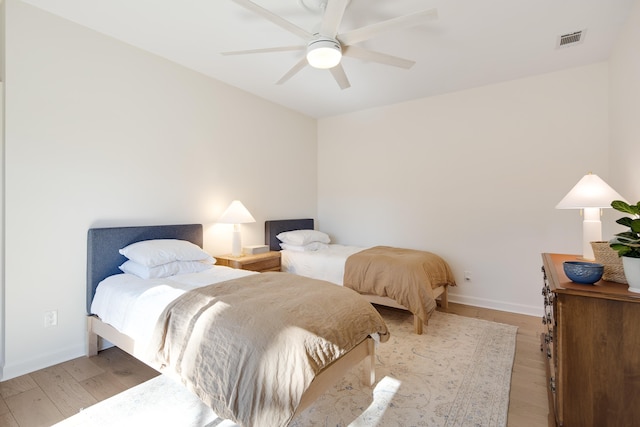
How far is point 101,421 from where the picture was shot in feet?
5.75

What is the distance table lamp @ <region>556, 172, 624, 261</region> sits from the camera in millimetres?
1795

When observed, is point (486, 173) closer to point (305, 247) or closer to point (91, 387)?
point (305, 247)

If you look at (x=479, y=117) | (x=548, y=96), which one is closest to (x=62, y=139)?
(x=479, y=117)

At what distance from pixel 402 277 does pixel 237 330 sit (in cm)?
196

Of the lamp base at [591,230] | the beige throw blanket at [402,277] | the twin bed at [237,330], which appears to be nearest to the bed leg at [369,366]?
the twin bed at [237,330]

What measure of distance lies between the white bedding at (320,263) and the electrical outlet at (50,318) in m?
2.30

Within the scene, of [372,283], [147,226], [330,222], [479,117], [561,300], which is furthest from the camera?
[330,222]

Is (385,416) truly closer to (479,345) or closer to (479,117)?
(479,345)

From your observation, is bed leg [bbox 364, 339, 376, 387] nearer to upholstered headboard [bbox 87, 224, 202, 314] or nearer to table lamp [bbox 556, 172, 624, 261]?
table lamp [bbox 556, 172, 624, 261]

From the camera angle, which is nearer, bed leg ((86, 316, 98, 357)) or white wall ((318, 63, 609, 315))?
bed leg ((86, 316, 98, 357))

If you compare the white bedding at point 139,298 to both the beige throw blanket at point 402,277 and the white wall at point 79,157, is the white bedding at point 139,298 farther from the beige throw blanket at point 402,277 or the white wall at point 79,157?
the beige throw blanket at point 402,277

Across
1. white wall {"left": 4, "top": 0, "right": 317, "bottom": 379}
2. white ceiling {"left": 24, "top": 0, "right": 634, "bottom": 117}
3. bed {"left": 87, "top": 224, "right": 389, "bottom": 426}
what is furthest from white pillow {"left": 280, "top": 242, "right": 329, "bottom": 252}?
white ceiling {"left": 24, "top": 0, "right": 634, "bottom": 117}

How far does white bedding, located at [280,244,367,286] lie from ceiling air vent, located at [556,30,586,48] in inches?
117

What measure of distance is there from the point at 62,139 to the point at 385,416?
3.15 m
